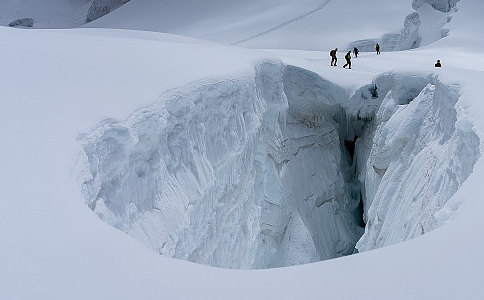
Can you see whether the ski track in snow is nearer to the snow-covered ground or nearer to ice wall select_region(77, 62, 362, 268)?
the snow-covered ground

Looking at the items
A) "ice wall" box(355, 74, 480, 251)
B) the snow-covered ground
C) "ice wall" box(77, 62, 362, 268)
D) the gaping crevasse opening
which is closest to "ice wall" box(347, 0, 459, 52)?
the snow-covered ground

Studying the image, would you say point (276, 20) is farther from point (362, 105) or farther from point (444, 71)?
point (444, 71)

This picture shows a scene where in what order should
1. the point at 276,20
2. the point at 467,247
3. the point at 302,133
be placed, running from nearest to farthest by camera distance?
the point at 467,247 → the point at 302,133 → the point at 276,20

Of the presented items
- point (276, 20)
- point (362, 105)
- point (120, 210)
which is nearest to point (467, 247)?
point (120, 210)

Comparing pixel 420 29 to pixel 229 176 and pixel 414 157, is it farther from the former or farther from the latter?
pixel 229 176

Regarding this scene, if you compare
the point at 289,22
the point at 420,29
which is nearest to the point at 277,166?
the point at 289,22
